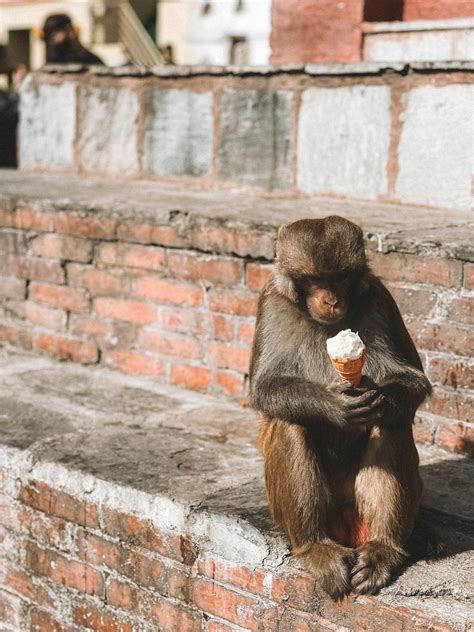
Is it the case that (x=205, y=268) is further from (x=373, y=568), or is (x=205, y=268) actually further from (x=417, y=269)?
(x=373, y=568)

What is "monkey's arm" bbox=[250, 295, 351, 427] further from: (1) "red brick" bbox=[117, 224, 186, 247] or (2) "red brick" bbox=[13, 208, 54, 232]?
(2) "red brick" bbox=[13, 208, 54, 232]

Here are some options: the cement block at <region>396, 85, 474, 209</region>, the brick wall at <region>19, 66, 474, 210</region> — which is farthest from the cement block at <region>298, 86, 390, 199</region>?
the cement block at <region>396, 85, 474, 209</region>

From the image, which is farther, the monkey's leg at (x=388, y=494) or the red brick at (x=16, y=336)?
the red brick at (x=16, y=336)

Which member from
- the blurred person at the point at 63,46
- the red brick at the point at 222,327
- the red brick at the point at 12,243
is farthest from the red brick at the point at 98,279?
the blurred person at the point at 63,46

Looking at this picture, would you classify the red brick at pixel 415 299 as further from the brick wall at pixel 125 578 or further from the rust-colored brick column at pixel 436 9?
the rust-colored brick column at pixel 436 9

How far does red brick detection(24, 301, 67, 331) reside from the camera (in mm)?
5031

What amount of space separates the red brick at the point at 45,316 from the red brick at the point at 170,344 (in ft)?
1.78

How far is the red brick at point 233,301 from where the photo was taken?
4.23 m

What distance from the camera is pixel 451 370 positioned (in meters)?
3.65

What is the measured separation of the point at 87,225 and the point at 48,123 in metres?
1.74

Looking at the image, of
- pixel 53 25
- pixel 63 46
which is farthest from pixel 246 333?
pixel 53 25

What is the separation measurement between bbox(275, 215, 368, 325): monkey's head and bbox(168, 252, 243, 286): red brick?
1412mm

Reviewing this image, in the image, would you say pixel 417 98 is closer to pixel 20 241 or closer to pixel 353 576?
pixel 20 241

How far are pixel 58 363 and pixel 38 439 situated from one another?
121 centimetres
